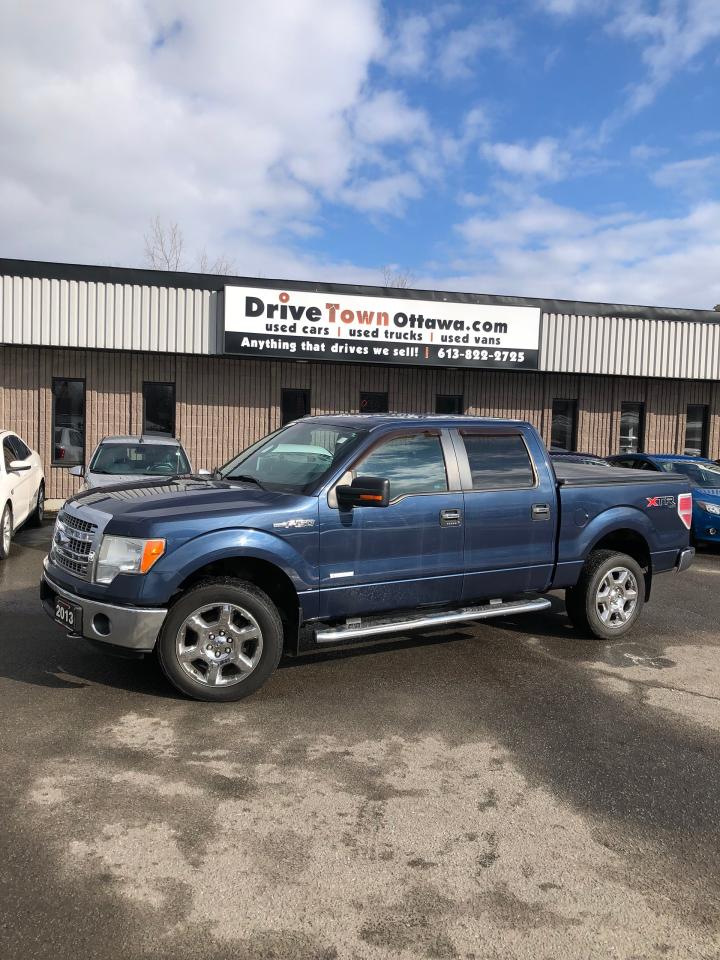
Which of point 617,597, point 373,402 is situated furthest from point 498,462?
point 373,402

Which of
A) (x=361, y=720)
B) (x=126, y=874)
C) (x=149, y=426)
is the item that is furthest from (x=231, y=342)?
(x=126, y=874)

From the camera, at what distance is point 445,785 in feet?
13.3

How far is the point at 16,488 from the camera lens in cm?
1061

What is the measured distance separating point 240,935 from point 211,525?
262 centimetres

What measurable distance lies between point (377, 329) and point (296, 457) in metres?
10.8

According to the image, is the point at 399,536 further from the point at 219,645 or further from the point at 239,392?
the point at 239,392

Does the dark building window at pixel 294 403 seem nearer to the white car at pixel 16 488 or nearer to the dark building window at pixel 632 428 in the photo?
the white car at pixel 16 488

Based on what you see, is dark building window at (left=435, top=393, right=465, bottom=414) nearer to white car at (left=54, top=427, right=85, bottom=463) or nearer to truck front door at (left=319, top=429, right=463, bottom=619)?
white car at (left=54, top=427, right=85, bottom=463)

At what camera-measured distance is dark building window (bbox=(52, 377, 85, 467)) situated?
1661 cm

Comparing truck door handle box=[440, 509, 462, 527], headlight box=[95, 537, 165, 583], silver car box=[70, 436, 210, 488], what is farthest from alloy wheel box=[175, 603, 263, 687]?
silver car box=[70, 436, 210, 488]

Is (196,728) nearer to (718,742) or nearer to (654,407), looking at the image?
(718,742)

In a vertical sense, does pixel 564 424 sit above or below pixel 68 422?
above

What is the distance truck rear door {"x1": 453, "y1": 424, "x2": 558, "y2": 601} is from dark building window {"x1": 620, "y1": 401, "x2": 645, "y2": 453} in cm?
1456

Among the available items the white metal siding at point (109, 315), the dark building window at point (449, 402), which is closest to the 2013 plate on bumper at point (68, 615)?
the white metal siding at point (109, 315)
